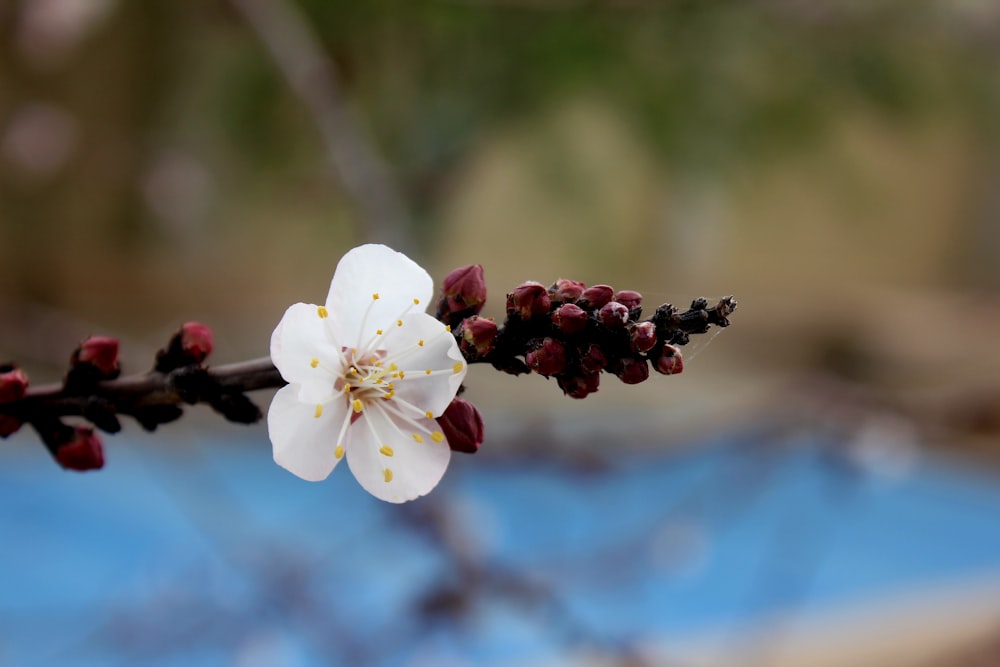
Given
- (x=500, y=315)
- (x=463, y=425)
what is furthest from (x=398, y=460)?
(x=500, y=315)

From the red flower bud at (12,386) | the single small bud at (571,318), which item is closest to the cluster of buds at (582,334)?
the single small bud at (571,318)

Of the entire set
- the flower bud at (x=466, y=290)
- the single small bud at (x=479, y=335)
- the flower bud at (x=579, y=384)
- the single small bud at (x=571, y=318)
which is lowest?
the flower bud at (x=579, y=384)

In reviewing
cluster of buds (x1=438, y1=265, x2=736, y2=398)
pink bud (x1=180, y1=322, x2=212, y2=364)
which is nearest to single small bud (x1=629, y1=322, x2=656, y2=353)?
cluster of buds (x1=438, y1=265, x2=736, y2=398)

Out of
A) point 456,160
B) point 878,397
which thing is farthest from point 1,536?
point 878,397

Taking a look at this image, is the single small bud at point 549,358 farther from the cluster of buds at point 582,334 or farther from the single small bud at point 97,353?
the single small bud at point 97,353

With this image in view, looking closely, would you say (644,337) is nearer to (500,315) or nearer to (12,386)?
(12,386)

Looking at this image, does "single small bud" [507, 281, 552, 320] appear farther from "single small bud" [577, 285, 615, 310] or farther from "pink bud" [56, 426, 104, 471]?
"pink bud" [56, 426, 104, 471]
